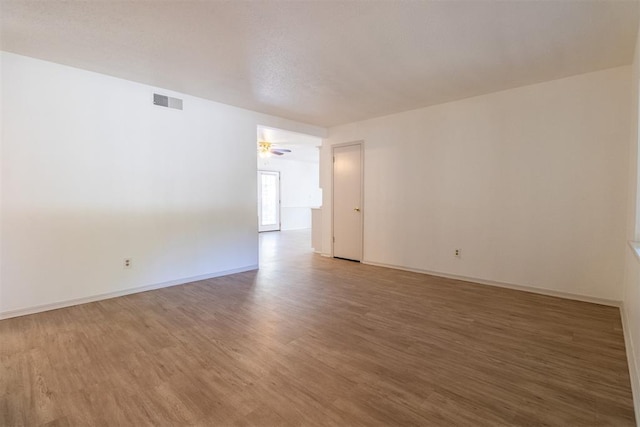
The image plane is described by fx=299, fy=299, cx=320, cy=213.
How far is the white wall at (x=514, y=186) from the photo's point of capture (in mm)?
3295

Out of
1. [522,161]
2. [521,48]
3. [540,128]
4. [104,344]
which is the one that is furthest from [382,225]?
[104,344]

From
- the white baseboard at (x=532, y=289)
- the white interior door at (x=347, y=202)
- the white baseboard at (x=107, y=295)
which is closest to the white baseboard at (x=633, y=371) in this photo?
the white baseboard at (x=532, y=289)

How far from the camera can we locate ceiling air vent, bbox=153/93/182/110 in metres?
3.87

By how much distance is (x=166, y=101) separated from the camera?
13.0ft

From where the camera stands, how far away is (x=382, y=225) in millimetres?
5258

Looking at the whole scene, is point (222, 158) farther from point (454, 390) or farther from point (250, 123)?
point (454, 390)

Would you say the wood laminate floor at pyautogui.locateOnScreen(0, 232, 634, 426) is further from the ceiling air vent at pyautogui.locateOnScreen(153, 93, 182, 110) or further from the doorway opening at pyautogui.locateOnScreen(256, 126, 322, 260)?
the doorway opening at pyautogui.locateOnScreen(256, 126, 322, 260)

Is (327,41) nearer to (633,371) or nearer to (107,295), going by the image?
(633,371)

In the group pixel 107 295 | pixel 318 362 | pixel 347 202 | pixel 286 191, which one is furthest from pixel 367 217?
pixel 286 191

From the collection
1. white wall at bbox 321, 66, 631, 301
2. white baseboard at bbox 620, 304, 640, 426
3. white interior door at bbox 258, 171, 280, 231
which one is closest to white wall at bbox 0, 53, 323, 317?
white wall at bbox 321, 66, 631, 301

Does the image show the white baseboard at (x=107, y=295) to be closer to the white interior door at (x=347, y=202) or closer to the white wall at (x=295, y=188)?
the white interior door at (x=347, y=202)

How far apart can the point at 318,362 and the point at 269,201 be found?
8566 millimetres

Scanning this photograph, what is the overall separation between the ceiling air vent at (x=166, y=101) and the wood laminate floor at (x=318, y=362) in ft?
8.13

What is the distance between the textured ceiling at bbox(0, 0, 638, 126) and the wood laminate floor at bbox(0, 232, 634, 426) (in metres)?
2.57
